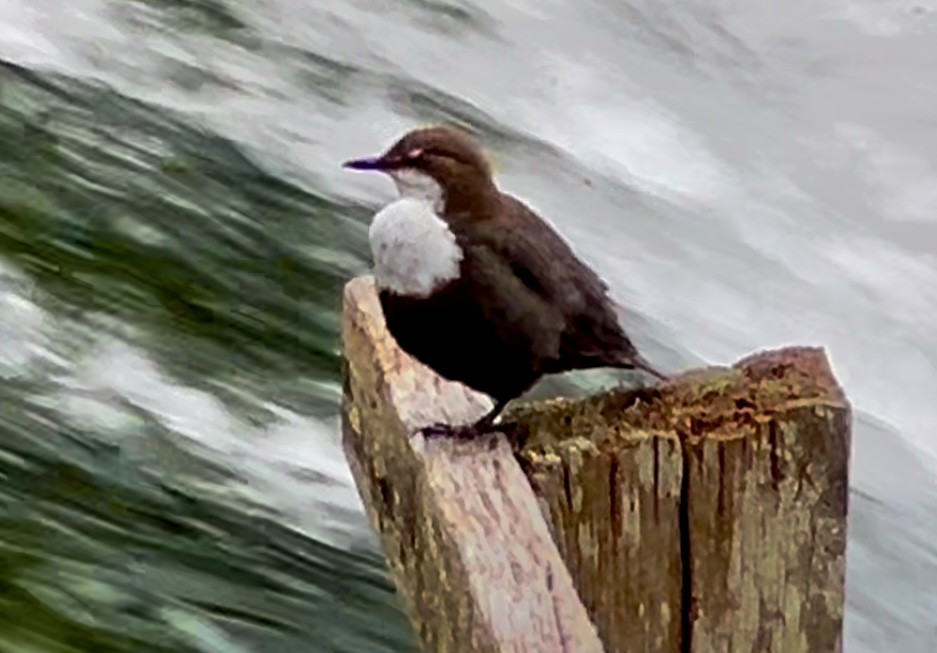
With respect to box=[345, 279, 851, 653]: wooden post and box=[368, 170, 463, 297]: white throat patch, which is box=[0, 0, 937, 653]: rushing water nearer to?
box=[368, 170, 463, 297]: white throat patch

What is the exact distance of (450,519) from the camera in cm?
188

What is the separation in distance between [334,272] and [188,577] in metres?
1.31

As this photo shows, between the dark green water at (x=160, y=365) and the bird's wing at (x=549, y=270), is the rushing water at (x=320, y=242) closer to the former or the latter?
the dark green water at (x=160, y=365)

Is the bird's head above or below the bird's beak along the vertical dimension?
above

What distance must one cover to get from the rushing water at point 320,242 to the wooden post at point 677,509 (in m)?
1.82

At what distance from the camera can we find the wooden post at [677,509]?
198 cm

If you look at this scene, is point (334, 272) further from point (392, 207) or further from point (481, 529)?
point (481, 529)

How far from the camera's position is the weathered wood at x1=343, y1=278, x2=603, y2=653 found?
1755mm

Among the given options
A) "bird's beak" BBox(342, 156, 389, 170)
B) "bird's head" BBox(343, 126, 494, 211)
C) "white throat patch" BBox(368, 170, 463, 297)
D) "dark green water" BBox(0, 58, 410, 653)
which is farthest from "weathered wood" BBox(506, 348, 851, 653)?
"dark green water" BBox(0, 58, 410, 653)

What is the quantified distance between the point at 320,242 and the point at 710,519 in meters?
3.39

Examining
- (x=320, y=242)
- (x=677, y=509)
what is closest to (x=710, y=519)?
(x=677, y=509)

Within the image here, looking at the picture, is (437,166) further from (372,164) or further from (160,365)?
(160,365)

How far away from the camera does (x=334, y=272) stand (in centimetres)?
517

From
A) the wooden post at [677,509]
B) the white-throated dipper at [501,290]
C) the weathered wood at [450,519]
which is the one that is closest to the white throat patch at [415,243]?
the white-throated dipper at [501,290]
